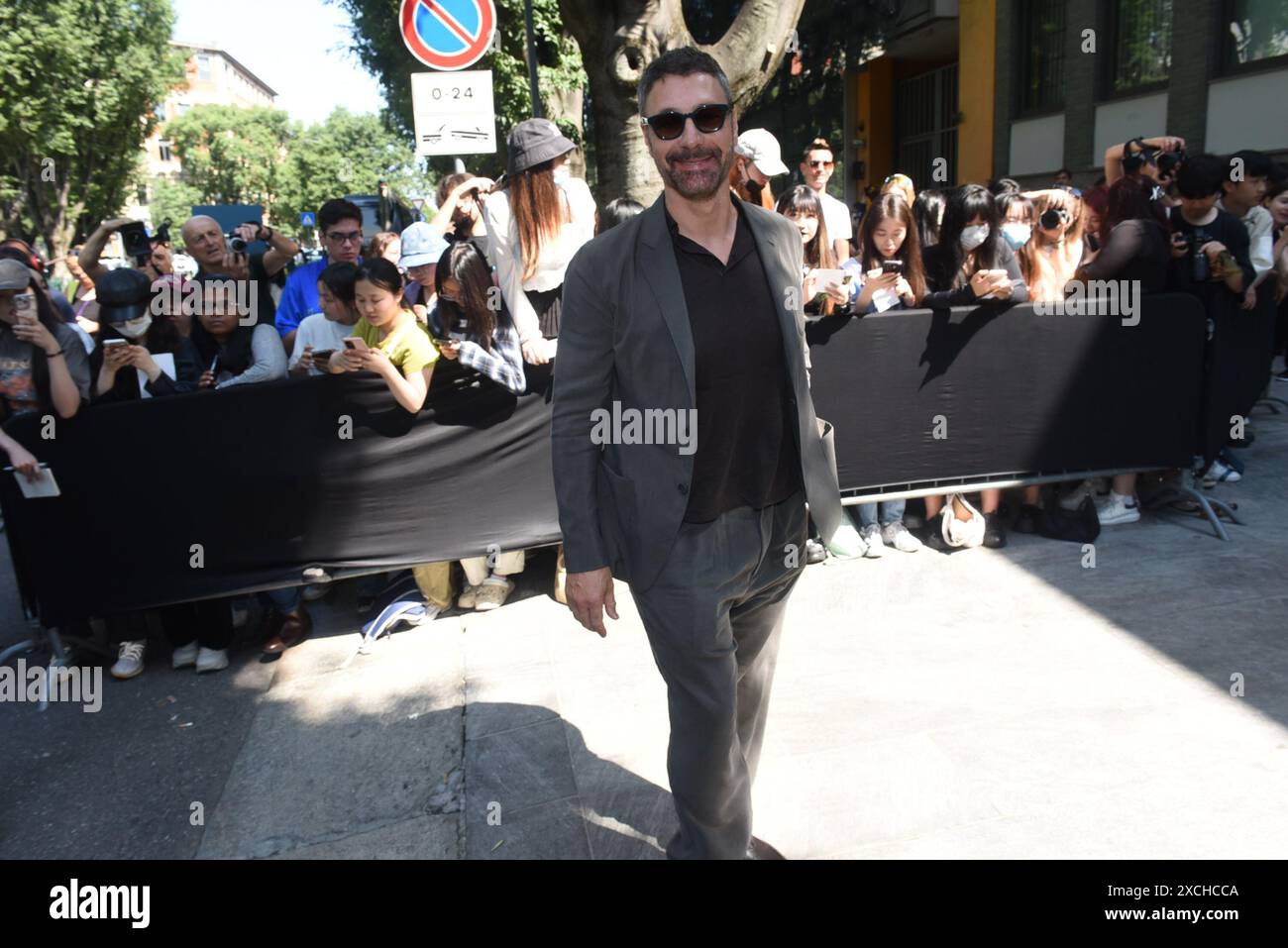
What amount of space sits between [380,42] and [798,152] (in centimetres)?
999

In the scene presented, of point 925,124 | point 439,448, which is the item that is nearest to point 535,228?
point 439,448

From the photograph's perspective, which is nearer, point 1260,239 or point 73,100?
point 1260,239

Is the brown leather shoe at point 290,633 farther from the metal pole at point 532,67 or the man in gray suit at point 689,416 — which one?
the metal pole at point 532,67

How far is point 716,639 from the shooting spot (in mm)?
2418

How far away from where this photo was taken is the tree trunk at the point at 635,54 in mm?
6602

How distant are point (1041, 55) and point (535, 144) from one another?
49.1 ft

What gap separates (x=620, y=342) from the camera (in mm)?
2400

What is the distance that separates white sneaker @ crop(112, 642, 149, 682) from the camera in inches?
186

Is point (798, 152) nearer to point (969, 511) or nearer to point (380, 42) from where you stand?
point (380, 42)

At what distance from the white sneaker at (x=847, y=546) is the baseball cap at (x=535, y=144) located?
8.61 ft

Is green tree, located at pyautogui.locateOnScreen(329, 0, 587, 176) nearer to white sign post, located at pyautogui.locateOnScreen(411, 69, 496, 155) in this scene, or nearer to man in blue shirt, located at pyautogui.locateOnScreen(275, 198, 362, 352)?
man in blue shirt, located at pyautogui.locateOnScreen(275, 198, 362, 352)

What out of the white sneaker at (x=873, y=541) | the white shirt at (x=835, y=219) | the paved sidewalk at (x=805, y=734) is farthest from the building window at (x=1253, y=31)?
the white sneaker at (x=873, y=541)

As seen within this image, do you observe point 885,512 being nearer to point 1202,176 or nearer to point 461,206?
point 1202,176
